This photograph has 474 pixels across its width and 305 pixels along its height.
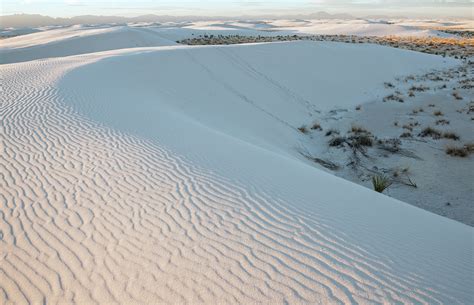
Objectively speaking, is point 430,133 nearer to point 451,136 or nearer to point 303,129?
point 451,136

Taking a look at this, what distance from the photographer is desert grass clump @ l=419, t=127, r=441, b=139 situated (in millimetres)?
9555

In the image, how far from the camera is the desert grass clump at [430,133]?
376 inches

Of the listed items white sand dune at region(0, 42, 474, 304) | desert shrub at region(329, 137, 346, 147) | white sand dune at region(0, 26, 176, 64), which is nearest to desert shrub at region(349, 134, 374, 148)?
desert shrub at region(329, 137, 346, 147)

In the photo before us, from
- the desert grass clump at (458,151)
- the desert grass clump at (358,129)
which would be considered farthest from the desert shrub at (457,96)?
the desert grass clump at (458,151)

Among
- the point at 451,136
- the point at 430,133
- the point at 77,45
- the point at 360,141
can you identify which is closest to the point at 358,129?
the point at 360,141

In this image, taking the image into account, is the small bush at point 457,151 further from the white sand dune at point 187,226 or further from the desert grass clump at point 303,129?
the white sand dune at point 187,226

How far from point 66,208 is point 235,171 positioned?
2152 millimetres

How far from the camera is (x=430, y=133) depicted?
971cm

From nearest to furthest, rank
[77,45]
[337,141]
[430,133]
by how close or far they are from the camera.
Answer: [337,141], [430,133], [77,45]

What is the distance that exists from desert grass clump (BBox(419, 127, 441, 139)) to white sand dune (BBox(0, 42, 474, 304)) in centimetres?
575

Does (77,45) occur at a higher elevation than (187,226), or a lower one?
higher

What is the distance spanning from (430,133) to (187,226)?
9.01 m

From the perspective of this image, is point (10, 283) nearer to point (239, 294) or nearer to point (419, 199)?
point (239, 294)

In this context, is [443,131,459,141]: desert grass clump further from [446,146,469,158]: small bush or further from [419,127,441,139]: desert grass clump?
Result: [446,146,469,158]: small bush
